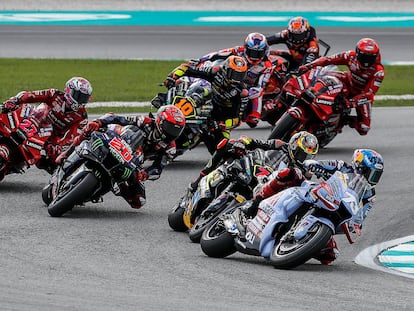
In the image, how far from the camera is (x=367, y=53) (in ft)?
56.3

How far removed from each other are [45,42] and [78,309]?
23.6 meters

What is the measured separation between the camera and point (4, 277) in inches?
348

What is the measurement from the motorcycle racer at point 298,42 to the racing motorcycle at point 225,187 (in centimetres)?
811

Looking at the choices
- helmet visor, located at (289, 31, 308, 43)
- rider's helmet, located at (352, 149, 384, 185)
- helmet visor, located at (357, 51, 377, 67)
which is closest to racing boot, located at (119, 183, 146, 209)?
rider's helmet, located at (352, 149, 384, 185)

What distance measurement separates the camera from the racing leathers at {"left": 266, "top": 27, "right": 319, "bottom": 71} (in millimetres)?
19500

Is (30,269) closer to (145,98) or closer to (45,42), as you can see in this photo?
(145,98)

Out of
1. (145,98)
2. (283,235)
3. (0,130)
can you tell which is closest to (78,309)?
(283,235)

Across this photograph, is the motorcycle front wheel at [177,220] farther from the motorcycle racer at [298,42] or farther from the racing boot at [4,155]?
the motorcycle racer at [298,42]

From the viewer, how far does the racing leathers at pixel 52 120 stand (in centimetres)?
1406

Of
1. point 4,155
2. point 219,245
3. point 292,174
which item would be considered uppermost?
point 292,174

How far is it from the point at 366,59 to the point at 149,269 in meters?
8.47

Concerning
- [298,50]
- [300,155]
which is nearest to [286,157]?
[300,155]

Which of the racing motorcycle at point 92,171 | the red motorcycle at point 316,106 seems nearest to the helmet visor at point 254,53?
the red motorcycle at point 316,106

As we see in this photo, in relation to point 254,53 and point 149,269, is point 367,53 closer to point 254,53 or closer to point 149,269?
point 254,53
